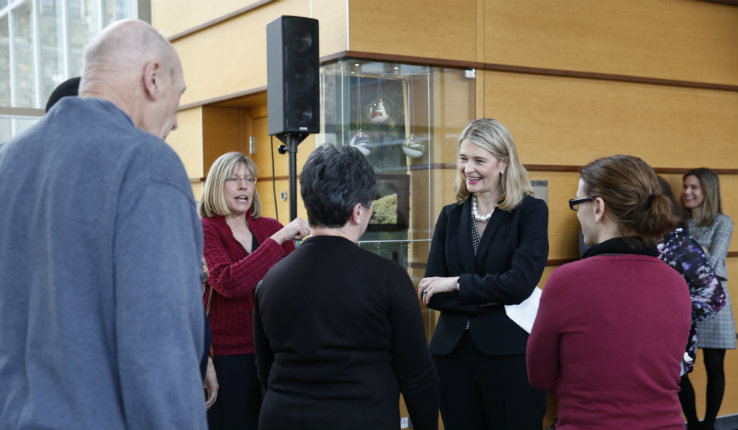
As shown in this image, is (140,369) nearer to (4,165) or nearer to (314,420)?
(4,165)

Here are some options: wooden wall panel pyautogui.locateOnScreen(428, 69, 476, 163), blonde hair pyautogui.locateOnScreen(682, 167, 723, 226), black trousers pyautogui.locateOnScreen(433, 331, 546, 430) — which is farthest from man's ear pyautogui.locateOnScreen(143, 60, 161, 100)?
blonde hair pyautogui.locateOnScreen(682, 167, 723, 226)

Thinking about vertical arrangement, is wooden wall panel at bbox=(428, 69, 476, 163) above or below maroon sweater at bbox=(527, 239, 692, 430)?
above

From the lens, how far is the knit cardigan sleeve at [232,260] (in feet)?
9.05

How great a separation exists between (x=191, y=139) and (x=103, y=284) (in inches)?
158

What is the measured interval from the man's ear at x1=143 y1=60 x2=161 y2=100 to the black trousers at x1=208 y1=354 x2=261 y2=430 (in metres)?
1.72

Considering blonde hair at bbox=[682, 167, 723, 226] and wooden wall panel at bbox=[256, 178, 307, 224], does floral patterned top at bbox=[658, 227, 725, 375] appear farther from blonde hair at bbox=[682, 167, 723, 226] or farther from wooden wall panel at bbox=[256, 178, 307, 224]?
wooden wall panel at bbox=[256, 178, 307, 224]

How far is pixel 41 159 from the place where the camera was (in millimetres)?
1216

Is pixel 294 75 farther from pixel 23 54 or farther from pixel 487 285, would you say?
pixel 23 54

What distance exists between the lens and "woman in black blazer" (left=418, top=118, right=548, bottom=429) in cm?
258

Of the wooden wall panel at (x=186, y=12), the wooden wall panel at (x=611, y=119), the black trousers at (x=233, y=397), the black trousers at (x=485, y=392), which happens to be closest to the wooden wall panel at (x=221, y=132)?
the wooden wall panel at (x=186, y=12)

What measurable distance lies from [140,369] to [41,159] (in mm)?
399

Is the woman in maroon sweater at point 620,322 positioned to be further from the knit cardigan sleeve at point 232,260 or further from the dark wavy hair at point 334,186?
the knit cardigan sleeve at point 232,260

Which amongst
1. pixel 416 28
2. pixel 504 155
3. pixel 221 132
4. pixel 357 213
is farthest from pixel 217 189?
pixel 221 132

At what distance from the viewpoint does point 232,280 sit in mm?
2760
